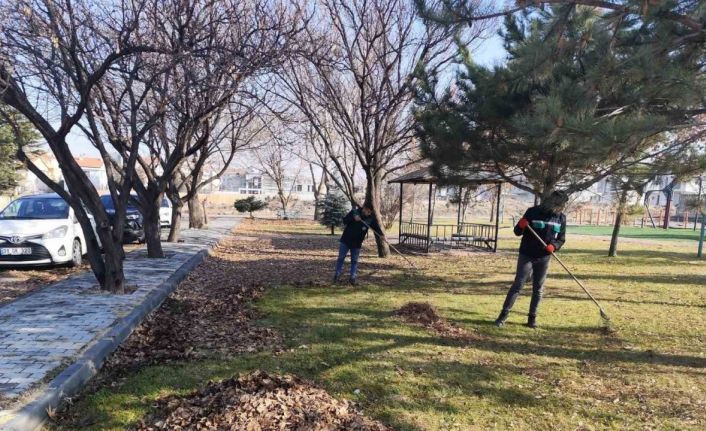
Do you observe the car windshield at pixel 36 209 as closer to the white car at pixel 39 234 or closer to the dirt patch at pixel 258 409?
the white car at pixel 39 234

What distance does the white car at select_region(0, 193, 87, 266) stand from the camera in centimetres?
879

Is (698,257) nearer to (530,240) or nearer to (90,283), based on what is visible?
(530,240)

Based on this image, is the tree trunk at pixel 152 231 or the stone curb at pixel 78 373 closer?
the stone curb at pixel 78 373

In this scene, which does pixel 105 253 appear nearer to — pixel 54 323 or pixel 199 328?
pixel 54 323

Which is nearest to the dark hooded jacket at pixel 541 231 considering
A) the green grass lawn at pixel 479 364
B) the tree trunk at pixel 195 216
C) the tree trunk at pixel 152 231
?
the green grass lawn at pixel 479 364

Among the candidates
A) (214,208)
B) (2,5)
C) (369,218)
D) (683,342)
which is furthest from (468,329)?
(214,208)

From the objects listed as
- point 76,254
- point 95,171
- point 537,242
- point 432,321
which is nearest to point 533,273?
point 537,242

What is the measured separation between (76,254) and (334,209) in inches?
521

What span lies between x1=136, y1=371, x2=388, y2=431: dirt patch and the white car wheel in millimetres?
7415

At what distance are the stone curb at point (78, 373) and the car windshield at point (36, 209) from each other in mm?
4645

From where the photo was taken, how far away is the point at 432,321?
638 centimetres

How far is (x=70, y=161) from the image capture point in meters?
6.67

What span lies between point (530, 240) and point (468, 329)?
1.42m

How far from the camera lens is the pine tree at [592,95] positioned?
4.90 metres
